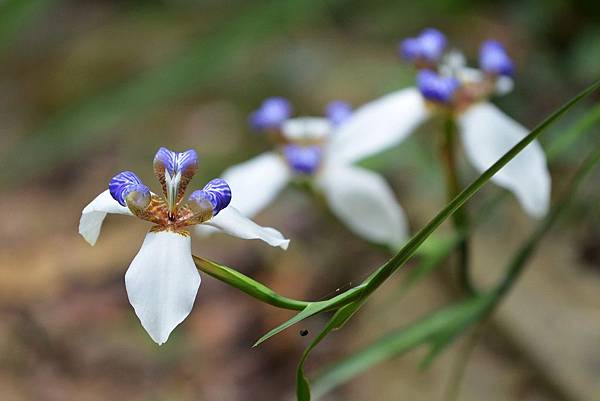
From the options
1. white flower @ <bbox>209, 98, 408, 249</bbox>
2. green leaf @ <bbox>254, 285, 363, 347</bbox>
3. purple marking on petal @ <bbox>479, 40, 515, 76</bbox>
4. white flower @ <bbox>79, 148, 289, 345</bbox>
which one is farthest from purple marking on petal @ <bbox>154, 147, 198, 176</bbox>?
purple marking on petal @ <bbox>479, 40, 515, 76</bbox>

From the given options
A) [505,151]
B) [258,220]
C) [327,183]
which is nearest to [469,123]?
[505,151]

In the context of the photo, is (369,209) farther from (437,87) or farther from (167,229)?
(167,229)

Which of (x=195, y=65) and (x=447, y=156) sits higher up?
(x=447, y=156)

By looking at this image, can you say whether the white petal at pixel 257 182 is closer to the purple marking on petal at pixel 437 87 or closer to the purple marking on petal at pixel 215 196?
the purple marking on petal at pixel 437 87

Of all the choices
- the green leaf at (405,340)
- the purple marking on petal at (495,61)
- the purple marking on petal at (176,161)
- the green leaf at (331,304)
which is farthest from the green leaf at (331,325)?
the purple marking on petal at (495,61)

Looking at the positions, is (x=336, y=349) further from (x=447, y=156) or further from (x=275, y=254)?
(x=447, y=156)

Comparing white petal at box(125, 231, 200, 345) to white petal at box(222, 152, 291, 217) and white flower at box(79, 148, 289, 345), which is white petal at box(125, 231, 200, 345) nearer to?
white flower at box(79, 148, 289, 345)

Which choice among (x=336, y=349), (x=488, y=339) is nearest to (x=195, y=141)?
(x=336, y=349)
